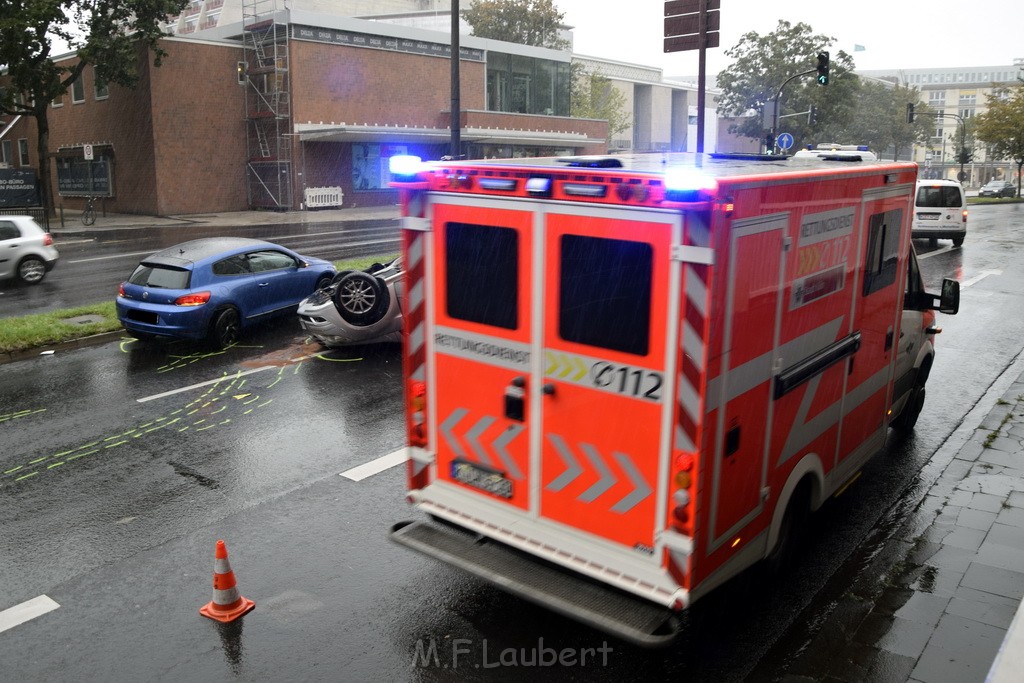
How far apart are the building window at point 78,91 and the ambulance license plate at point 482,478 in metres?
43.9

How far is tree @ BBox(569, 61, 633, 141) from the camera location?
69438 mm

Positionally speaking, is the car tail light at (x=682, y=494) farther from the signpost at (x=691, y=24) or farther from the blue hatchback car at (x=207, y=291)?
the signpost at (x=691, y=24)

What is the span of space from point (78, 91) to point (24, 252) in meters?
28.7

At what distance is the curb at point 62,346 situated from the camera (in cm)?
1188

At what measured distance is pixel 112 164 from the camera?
40.9 metres

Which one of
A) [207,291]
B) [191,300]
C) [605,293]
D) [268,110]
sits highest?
[268,110]

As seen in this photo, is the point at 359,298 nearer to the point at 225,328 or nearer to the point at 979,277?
the point at 225,328

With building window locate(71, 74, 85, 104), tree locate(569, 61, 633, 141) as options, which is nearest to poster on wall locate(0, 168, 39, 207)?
building window locate(71, 74, 85, 104)

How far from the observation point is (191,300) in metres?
11.9

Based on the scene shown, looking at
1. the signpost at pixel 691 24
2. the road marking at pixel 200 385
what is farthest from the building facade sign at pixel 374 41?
the road marking at pixel 200 385

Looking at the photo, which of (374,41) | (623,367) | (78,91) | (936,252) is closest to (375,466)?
(623,367)

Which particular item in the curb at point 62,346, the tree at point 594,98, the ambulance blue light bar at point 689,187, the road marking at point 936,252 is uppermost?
the tree at point 594,98

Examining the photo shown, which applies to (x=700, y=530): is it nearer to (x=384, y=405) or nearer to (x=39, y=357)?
(x=384, y=405)

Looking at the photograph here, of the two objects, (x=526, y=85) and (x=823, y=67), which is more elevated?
(x=526, y=85)
